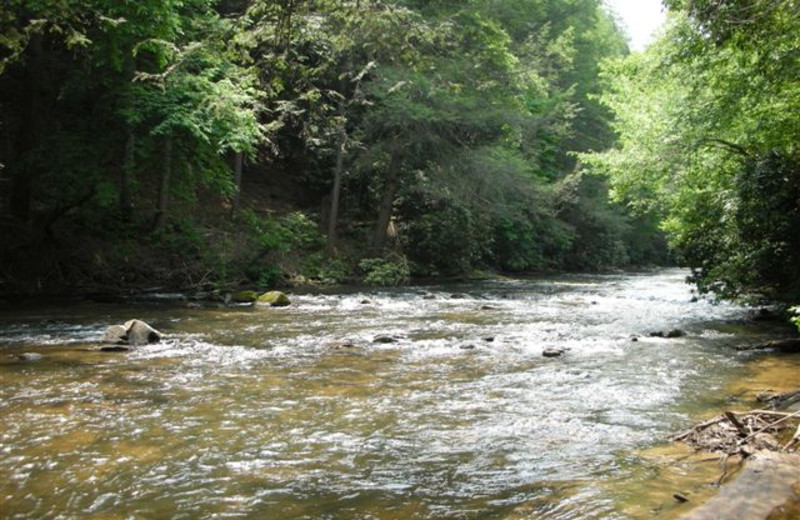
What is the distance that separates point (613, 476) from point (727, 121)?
10726mm

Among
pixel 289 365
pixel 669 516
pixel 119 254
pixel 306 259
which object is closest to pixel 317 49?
pixel 289 365

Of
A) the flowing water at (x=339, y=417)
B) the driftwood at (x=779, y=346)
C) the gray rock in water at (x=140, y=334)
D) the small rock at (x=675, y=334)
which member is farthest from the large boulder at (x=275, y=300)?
the driftwood at (x=779, y=346)

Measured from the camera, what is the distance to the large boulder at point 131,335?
9.25 metres

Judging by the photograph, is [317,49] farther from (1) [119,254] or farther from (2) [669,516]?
(1) [119,254]

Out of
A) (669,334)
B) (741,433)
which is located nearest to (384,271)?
(669,334)

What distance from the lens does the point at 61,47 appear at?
16.7 metres

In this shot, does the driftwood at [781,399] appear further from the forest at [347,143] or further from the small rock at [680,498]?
the forest at [347,143]

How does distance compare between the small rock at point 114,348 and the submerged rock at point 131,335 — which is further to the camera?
the submerged rock at point 131,335

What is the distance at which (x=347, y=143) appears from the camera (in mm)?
23562

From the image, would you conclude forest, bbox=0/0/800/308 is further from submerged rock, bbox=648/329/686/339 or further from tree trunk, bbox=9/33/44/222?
submerged rock, bbox=648/329/686/339

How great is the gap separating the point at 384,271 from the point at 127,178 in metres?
9.46

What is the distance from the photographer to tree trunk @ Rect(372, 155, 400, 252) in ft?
80.3

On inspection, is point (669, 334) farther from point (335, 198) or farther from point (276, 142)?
point (276, 142)

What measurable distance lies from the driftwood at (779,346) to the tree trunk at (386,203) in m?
16.0
